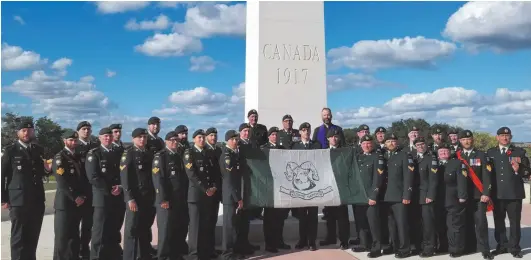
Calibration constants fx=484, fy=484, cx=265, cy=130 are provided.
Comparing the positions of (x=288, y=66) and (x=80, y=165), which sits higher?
(x=288, y=66)

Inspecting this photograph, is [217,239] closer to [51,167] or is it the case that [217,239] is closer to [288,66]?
[51,167]

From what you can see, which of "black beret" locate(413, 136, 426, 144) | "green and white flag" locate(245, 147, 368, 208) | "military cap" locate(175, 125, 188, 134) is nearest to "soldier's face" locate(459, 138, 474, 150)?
"black beret" locate(413, 136, 426, 144)

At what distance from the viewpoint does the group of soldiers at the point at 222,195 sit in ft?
19.7

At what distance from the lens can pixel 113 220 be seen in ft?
20.2

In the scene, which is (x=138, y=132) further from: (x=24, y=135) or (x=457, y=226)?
(x=457, y=226)

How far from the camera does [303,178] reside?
7234mm

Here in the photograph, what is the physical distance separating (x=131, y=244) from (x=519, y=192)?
210 inches

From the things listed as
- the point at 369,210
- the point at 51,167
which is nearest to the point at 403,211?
the point at 369,210

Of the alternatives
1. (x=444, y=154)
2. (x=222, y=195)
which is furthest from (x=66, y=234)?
(x=444, y=154)

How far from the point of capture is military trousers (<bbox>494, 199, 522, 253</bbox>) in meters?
6.88

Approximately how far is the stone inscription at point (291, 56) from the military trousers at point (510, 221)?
421 centimetres

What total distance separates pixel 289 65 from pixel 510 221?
4.74 meters

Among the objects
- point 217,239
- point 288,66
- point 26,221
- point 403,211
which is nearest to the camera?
point 26,221

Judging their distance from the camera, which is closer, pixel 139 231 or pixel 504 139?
pixel 139 231
